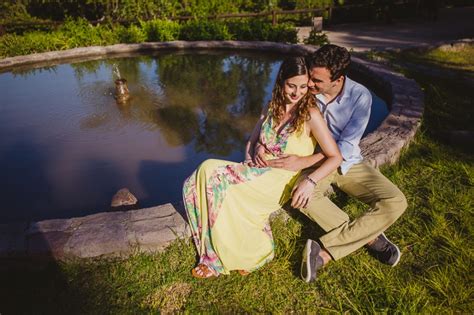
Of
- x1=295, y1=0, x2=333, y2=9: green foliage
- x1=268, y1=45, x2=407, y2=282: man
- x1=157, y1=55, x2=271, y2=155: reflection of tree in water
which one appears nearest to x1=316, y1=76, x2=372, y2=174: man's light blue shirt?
x1=268, y1=45, x2=407, y2=282: man

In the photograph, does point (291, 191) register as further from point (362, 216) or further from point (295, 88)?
point (295, 88)

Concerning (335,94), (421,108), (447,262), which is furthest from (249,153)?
(421,108)

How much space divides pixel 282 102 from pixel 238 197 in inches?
34.7

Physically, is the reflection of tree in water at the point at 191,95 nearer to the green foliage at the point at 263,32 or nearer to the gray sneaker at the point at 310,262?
the green foliage at the point at 263,32

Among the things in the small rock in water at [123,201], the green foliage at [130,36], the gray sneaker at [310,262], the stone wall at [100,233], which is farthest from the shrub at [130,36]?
the gray sneaker at [310,262]

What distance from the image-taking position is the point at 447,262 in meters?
2.61

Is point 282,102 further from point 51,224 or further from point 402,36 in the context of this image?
point 402,36

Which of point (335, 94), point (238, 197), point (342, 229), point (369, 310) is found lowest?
point (369, 310)

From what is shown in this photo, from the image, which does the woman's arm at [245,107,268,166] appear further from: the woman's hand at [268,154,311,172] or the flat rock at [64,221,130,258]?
the flat rock at [64,221,130,258]

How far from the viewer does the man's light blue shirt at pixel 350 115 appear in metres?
2.88

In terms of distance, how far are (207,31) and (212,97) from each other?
5562 millimetres

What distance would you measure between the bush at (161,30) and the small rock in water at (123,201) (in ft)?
30.3

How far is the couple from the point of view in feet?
8.46

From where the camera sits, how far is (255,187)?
265cm
